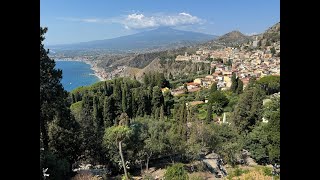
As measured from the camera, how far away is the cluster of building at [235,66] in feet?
80.0

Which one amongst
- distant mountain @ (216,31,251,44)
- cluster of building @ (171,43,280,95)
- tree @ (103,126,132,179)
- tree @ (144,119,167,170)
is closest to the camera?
tree @ (103,126,132,179)

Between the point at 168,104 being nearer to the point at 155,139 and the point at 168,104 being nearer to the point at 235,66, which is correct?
the point at 155,139

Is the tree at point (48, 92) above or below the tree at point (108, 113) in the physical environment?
above

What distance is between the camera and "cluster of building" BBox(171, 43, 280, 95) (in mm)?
24391

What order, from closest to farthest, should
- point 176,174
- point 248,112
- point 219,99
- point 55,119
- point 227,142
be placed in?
1. point 176,174
2. point 55,119
3. point 227,142
4. point 248,112
5. point 219,99

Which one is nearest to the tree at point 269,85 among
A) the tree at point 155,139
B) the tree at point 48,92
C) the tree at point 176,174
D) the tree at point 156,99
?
the tree at point 156,99

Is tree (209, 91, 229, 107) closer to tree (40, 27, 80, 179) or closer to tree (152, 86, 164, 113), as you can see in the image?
tree (152, 86, 164, 113)

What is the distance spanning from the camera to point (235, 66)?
32.9 meters

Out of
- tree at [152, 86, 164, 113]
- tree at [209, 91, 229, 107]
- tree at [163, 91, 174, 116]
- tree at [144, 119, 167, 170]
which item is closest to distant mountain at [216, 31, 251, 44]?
tree at [163, 91, 174, 116]

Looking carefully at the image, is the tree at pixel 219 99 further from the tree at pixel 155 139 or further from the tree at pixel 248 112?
the tree at pixel 155 139

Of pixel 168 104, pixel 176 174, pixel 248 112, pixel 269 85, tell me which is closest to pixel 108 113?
pixel 248 112
